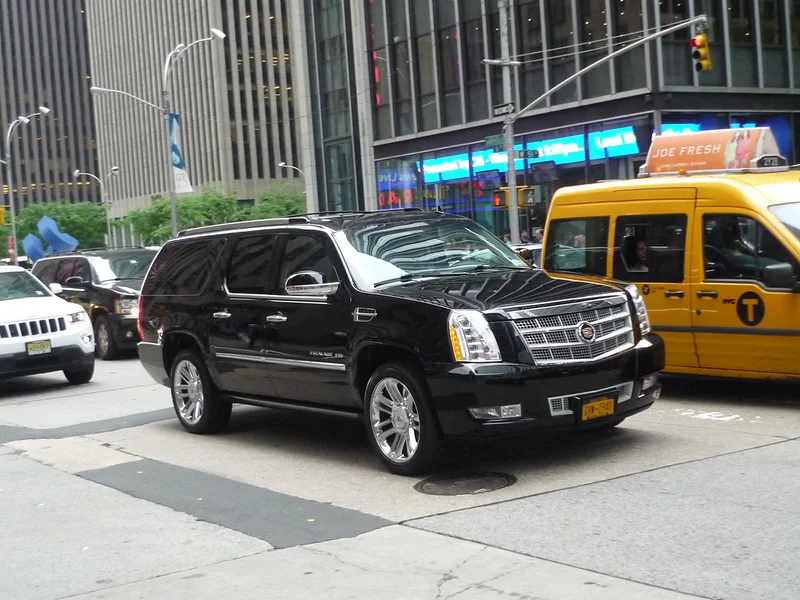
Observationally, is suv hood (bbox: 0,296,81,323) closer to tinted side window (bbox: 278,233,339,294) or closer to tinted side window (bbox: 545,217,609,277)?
tinted side window (bbox: 278,233,339,294)

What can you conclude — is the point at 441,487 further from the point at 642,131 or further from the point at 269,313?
the point at 642,131

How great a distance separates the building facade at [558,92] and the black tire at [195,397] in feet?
81.6

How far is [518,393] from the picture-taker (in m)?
7.46

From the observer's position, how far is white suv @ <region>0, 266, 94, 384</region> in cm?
1420

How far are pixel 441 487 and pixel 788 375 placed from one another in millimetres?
4029

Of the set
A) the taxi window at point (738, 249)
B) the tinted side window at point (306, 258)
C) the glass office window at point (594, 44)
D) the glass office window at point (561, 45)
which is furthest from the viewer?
the glass office window at point (561, 45)

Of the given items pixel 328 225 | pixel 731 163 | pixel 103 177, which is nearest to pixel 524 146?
pixel 731 163

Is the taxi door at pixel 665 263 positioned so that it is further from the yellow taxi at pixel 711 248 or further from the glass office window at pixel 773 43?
the glass office window at pixel 773 43

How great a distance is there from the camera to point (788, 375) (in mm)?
9953

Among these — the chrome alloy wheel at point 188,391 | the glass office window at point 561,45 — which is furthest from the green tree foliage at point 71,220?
the chrome alloy wheel at point 188,391

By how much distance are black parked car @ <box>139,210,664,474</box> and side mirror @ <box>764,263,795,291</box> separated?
1756 mm

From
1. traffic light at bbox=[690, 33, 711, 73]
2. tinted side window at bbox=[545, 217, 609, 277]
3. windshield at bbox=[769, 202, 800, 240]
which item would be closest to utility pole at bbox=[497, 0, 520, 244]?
traffic light at bbox=[690, 33, 711, 73]

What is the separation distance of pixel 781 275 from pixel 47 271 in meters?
15.6

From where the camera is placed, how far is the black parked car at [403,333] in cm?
753
